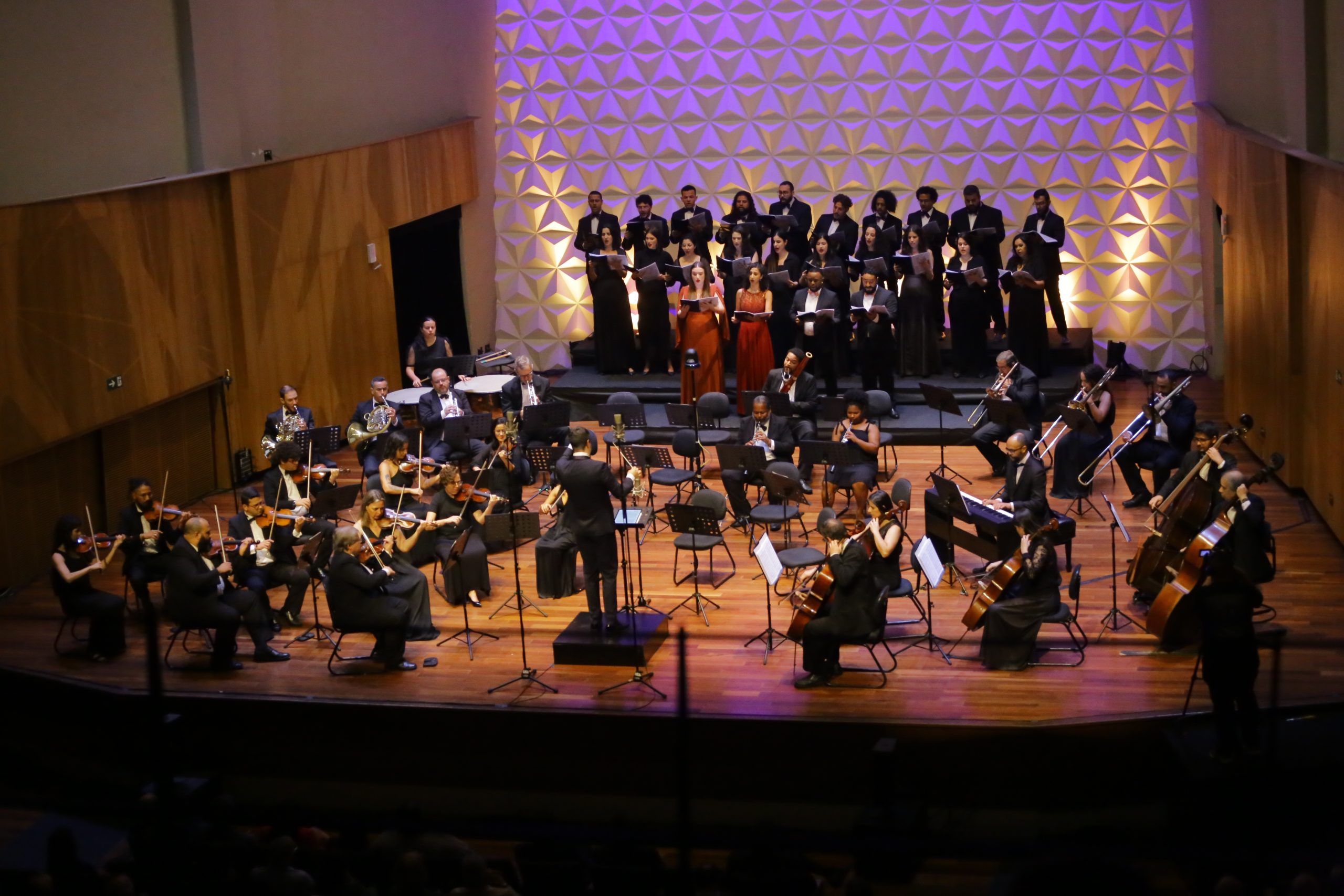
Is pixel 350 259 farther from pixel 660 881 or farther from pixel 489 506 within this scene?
pixel 660 881

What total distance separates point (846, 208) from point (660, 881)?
1070 centimetres

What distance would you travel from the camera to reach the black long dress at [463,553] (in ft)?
32.0

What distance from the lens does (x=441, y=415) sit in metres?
12.2

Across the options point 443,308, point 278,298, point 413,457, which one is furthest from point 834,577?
point 443,308

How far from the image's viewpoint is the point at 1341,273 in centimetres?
960

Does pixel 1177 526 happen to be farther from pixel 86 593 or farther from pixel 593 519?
pixel 86 593

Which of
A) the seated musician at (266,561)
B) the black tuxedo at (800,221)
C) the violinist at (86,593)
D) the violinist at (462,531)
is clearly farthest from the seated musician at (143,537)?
the black tuxedo at (800,221)

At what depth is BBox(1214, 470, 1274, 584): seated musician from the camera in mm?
8281

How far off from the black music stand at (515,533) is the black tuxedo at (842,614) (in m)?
1.73

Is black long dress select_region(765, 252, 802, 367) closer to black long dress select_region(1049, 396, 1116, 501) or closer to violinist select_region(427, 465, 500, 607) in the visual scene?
black long dress select_region(1049, 396, 1116, 501)

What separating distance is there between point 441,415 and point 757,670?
464 cm

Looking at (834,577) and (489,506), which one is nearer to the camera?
(834,577)

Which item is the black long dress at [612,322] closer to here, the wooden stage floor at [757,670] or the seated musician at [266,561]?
the wooden stage floor at [757,670]

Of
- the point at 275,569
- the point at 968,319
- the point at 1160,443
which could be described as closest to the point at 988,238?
the point at 968,319
